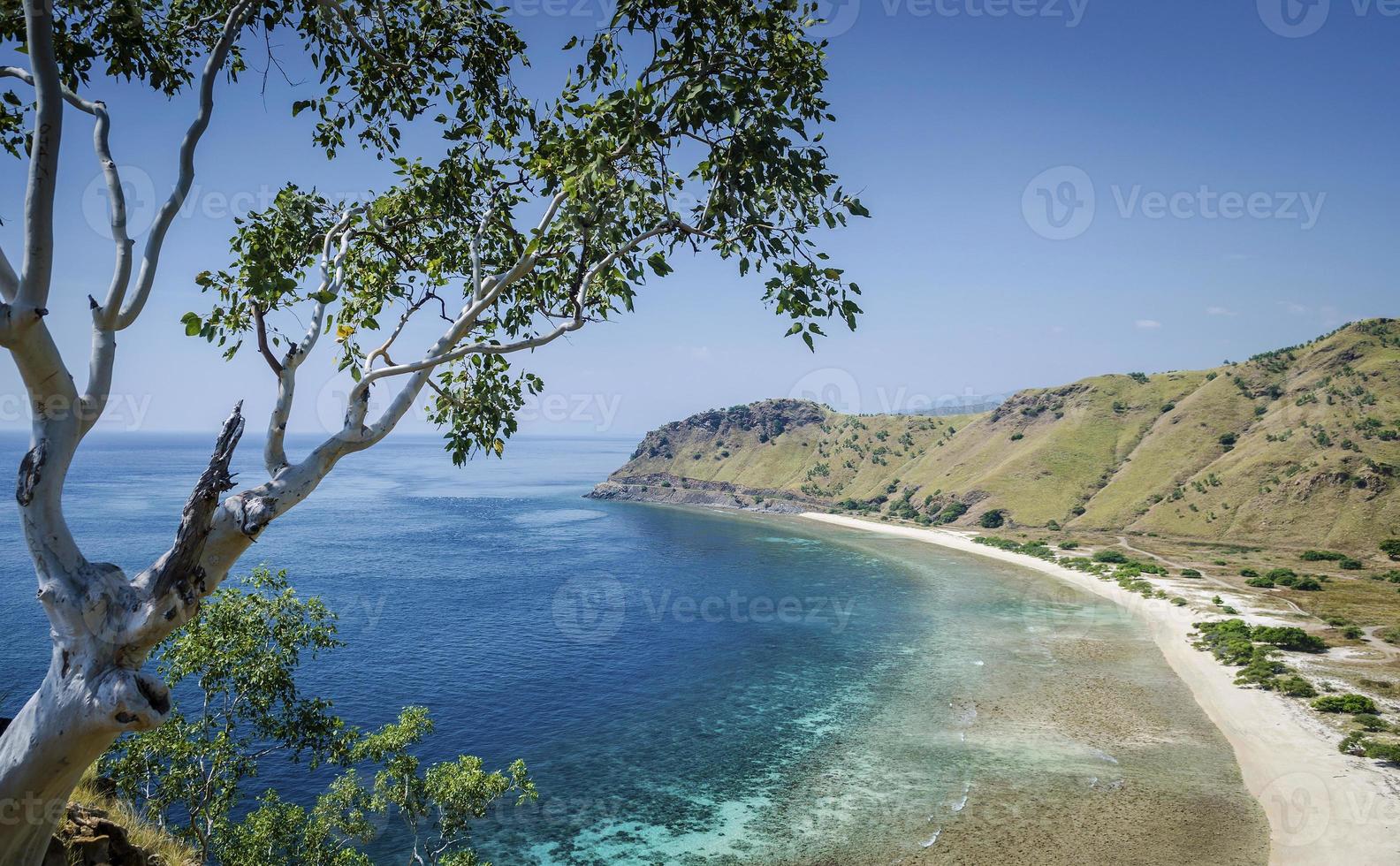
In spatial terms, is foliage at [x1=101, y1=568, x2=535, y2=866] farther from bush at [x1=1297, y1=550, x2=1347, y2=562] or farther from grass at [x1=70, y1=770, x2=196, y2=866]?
bush at [x1=1297, y1=550, x2=1347, y2=562]

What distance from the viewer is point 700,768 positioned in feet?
125

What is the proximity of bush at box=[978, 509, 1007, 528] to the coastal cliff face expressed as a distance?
1.00 meters

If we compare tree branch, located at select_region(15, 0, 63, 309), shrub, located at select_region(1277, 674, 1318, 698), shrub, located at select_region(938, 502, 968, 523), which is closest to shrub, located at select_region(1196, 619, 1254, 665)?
shrub, located at select_region(1277, 674, 1318, 698)

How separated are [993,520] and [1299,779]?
98.6 m

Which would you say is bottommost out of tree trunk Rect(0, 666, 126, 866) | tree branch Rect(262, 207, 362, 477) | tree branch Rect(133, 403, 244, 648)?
tree trunk Rect(0, 666, 126, 866)

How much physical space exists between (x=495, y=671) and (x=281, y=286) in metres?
52.5

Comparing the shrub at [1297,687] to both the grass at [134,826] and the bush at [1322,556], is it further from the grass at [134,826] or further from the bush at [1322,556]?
the grass at [134,826]

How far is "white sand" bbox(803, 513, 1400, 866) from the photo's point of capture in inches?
1062

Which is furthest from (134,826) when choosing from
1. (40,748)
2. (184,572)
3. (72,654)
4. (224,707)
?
(184,572)

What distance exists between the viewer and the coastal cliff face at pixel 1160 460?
317 feet

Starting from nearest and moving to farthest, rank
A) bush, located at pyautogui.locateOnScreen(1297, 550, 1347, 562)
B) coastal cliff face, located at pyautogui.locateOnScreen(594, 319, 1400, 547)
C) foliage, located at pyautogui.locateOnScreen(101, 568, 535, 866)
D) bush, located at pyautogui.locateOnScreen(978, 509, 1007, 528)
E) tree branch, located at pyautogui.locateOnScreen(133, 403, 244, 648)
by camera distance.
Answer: tree branch, located at pyautogui.locateOnScreen(133, 403, 244, 648)
foliage, located at pyautogui.locateOnScreen(101, 568, 535, 866)
bush, located at pyautogui.locateOnScreen(1297, 550, 1347, 562)
coastal cliff face, located at pyautogui.locateOnScreen(594, 319, 1400, 547)
bush, located at pyautogui.locateOnScreen(978, 509, 1007, 528)

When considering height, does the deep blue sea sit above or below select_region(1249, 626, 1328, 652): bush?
below

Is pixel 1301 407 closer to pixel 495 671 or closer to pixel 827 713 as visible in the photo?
pixel 827 713

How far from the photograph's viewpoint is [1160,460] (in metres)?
122
